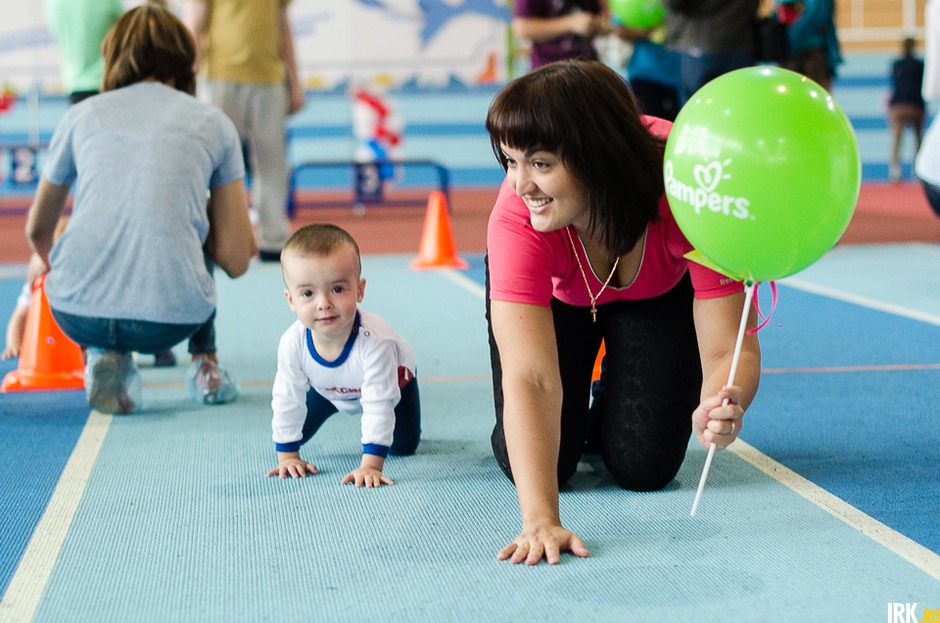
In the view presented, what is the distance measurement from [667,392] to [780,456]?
41 cm

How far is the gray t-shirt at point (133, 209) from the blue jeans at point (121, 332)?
2 cm

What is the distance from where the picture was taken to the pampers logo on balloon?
200cm

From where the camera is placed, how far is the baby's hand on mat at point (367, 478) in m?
2.69

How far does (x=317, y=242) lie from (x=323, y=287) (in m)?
0.11

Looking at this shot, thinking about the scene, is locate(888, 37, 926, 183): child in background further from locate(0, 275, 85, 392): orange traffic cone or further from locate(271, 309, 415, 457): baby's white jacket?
locate(271, 309, 415, 457): baby's white jacket

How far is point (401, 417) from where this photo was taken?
2943 mm

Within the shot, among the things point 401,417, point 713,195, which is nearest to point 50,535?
point 401,417

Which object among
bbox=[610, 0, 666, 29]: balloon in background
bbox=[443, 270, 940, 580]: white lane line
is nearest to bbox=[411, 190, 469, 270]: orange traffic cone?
bbox=[610, 0, 666, 29]: balloon in background

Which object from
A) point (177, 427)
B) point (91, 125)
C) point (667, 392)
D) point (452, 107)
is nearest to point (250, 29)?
point (91, 125)

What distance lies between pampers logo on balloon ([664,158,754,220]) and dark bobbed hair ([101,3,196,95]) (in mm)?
1926

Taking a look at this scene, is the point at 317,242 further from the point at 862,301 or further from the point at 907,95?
the point at 907,95

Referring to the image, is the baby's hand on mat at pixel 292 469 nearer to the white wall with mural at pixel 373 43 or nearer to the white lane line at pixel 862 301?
the white lane line at pixel 862 301

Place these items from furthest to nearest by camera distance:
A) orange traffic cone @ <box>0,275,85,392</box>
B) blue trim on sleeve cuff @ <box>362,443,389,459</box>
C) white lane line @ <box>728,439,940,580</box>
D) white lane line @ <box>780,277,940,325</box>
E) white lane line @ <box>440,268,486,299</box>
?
white lane line @ <box>440,268,486,299</box>
white lane line @ <box>780,277,940,325</box>
orange traffic cone @ <box>0,275,85,392</box>
blue trim on sleeve cuff @ <box>362,443,389,459</box>
white lane line @ <box>728,439,940,580</box>

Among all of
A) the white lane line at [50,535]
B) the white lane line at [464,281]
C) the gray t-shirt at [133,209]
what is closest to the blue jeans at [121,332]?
the gray t-shirt at [133,209]
